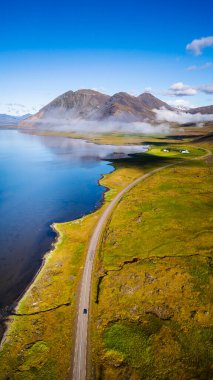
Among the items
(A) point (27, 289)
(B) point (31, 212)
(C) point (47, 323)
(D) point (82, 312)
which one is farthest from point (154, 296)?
(B) point (31, 212)

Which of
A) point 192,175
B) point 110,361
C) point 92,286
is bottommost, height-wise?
point 110,361

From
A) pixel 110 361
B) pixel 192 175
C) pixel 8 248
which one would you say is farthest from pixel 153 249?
pixel 192 175

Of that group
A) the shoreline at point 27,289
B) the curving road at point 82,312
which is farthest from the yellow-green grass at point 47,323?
the curving road at point 82,312

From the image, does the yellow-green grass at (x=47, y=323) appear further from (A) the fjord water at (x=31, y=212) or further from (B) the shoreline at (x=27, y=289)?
(A) the fjord water at (x=31, y=212)

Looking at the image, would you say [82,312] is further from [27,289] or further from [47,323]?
[27,289]

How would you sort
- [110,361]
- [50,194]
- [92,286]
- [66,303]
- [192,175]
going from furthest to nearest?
[192,175]
[50,194]
[92,286]
[66,303]
[110,361]

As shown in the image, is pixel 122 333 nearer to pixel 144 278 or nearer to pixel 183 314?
pixel 183 314
